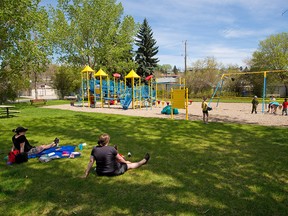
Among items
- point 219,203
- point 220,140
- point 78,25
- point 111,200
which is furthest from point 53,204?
point 78,25

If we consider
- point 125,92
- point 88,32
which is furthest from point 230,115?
point 88,32

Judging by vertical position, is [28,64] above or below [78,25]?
below

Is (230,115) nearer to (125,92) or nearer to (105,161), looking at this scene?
(125,92)

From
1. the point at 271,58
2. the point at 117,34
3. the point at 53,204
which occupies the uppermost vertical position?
the point at 117,34

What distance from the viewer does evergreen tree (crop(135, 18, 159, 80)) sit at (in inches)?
1750

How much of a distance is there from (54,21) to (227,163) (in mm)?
36559

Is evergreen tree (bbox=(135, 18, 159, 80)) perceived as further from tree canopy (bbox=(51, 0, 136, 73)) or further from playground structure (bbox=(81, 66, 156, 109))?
playground structure (bbox=(81, 66, 156, 109))

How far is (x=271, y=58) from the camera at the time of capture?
48.1m

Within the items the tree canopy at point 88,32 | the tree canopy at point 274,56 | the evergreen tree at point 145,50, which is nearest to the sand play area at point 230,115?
→ the tree canopy at point 88,32

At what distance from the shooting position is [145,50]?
147 feet

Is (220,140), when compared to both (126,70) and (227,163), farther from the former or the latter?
(126,70)

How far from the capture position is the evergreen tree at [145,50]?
146 ft

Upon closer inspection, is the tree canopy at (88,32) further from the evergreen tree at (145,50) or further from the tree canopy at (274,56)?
the tree canopy at (274,56)

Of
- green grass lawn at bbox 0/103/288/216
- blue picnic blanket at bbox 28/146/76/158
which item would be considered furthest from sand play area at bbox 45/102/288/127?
blue picnic blanket at bbox 28/146/76/158
